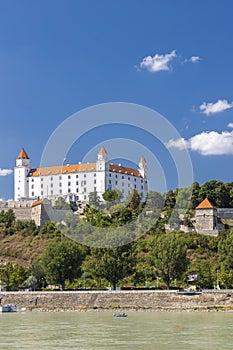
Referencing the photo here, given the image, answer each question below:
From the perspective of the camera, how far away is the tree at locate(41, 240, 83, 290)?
2318 inches

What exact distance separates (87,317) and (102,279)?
66.7ft

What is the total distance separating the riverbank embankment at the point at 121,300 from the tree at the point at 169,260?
17.0ft

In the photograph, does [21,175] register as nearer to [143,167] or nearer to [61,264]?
[143,167]

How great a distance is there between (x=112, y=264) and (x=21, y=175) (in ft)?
192

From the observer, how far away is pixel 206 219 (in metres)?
81.1

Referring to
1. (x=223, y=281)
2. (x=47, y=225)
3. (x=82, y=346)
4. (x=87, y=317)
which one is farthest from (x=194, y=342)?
(x=47, y=225)

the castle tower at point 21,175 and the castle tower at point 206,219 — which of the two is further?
the castle tower at point 21,175

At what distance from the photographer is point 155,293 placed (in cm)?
5138

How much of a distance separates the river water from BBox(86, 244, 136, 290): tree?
499 inches

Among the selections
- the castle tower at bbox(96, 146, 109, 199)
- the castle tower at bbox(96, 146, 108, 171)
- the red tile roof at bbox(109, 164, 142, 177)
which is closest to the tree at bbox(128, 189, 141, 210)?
the castle tower at bbox(96, 146, 109, 199)

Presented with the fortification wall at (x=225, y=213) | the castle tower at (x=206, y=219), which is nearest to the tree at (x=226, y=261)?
the castle tower at (x=206, y=219)

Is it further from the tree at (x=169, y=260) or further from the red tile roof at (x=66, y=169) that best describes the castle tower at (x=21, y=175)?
the tree at (x=169, y=260)

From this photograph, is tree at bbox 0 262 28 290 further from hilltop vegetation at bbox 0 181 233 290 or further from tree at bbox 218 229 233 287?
tree at bbox 218 229 233 287

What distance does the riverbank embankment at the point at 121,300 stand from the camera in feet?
161
